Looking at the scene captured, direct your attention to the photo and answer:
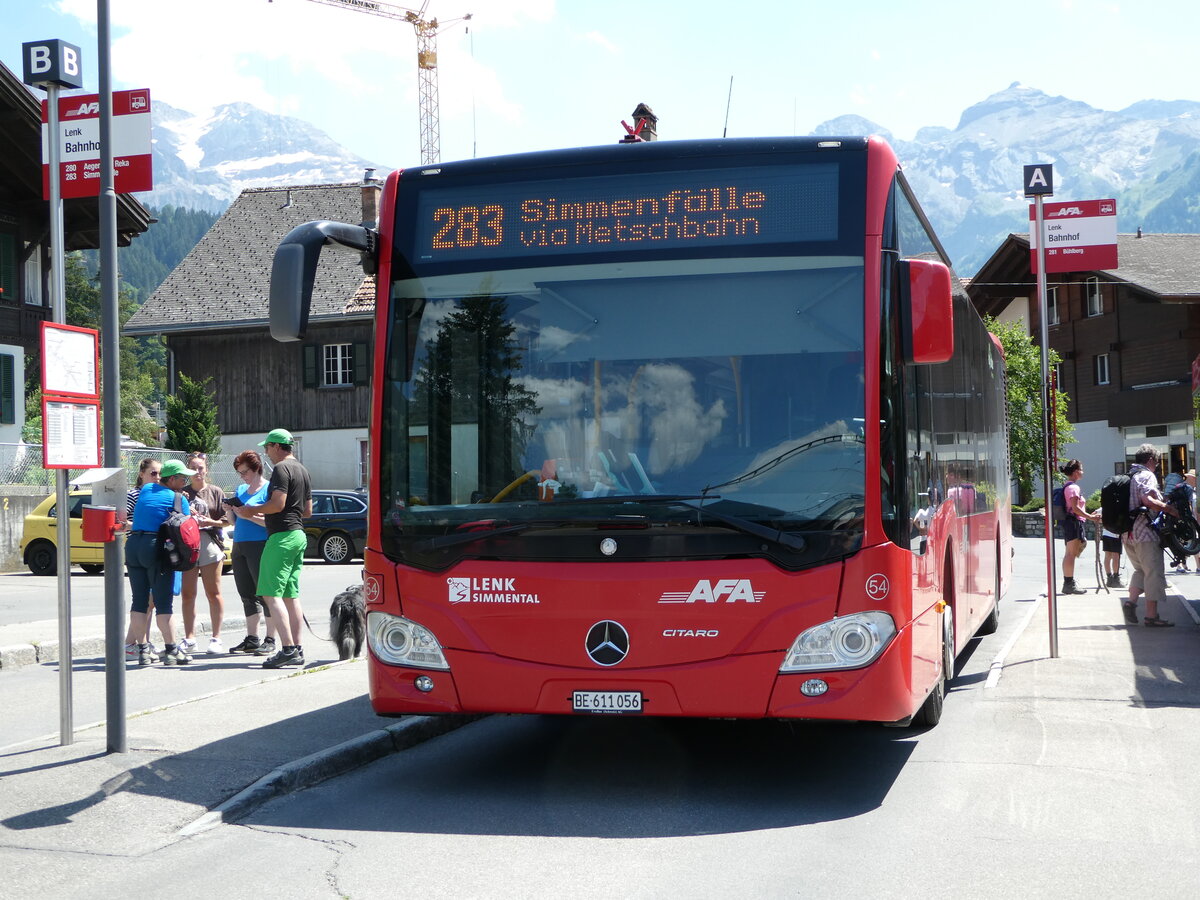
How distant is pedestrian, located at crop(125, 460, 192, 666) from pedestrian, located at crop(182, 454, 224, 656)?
436 millimetres

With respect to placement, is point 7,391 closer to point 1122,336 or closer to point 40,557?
point 40,557

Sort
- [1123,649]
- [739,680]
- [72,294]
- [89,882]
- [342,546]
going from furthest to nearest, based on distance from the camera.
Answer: [72,294]
[342,546]
[1123,649]
[739,680]
[89,882]

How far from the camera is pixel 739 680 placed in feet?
21.2

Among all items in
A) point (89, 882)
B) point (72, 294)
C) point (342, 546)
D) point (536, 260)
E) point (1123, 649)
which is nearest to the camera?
point (89, 882)

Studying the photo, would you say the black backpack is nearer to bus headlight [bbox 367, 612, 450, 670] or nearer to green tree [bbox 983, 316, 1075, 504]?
bus headlight [bbox 367, 612, 450, 670]

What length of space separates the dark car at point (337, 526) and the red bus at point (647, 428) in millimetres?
22593

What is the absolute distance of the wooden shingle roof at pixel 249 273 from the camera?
46594mm

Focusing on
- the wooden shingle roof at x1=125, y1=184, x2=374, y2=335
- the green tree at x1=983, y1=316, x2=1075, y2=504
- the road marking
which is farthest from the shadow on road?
the green tree at x1=983, y1=316, x2=1075, y2=504

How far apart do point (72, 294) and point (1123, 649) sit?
86465mm

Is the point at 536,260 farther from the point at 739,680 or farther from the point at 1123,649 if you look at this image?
the point at 1123,649

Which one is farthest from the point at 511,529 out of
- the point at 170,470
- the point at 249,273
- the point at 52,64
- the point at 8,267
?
the point at 249,273

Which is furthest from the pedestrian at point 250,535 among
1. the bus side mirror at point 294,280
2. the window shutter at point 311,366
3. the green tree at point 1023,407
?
the green tree at point 1023,407

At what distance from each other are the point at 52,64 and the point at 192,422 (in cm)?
3423

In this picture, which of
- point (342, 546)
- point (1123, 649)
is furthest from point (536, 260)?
point (342, 546)
